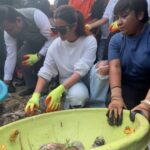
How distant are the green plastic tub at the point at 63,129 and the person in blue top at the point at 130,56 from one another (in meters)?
0.13

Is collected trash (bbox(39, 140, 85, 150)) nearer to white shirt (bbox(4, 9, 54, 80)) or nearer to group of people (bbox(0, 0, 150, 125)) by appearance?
group of people (bbox(0, 0, 150, 125))

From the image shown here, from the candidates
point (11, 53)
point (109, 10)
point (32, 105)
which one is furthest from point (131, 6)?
point (11, 53)

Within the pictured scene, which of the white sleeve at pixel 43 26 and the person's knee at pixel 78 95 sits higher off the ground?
the white sleeve at pixel 43 26

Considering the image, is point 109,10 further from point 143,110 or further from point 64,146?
point 64,146

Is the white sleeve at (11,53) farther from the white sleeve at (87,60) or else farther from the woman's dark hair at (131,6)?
the woman's dark hair at (131,6)

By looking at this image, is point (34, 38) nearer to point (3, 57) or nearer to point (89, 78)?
point (3, 57)

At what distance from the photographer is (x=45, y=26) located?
354 centimetres

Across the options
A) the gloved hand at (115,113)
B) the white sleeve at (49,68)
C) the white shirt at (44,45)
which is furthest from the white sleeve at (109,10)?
the gloved hand at (115,113)

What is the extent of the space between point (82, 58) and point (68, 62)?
122 millimetres

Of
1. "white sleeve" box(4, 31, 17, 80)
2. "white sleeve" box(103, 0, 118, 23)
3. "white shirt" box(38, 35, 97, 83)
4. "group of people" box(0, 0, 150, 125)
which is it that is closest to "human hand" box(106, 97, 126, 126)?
"group of people" box(0, 0, 150, 125)

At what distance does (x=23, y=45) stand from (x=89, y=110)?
1.91m

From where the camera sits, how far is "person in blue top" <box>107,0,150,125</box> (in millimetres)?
2154

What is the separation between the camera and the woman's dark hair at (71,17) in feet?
8.83

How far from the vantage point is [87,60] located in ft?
8.96
